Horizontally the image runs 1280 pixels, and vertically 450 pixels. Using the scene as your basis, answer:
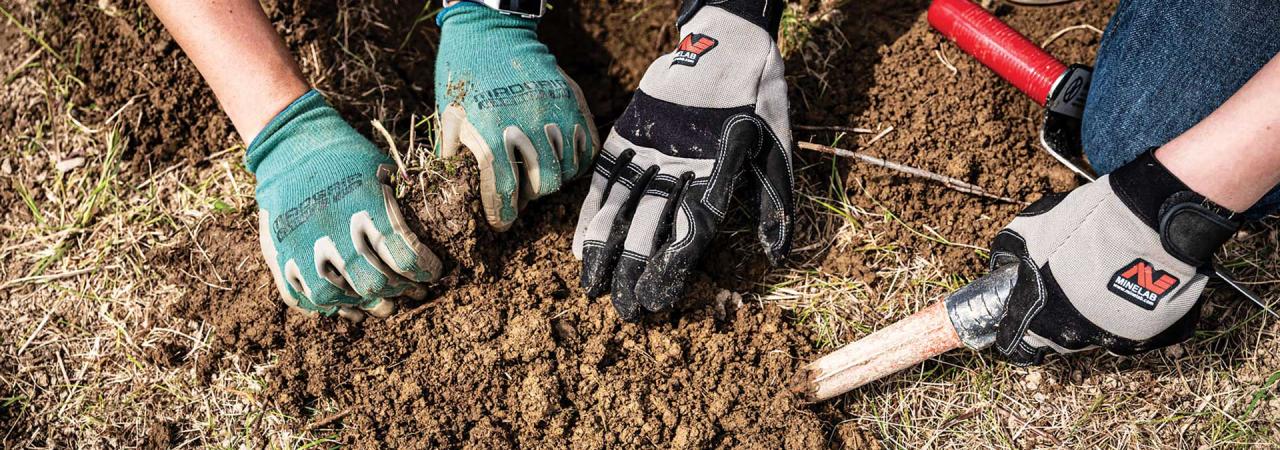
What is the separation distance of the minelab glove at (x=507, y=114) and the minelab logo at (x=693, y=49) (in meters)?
0.31

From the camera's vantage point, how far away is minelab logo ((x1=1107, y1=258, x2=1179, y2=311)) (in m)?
1.77

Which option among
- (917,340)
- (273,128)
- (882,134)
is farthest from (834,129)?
(273,128)

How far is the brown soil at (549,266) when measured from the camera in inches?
81.7

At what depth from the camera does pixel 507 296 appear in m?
2.16

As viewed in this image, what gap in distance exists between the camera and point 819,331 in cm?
224

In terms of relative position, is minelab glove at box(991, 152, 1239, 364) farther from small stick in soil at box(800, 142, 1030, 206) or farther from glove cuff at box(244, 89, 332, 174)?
glove cuff at box(244, 89, 332, 174)

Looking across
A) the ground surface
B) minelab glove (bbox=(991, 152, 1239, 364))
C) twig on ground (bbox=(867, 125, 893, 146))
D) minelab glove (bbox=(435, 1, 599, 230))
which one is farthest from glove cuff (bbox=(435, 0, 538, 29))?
minelab glove (bbox=(991, 152, 1239, 364))

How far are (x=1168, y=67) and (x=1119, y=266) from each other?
2.09 feet

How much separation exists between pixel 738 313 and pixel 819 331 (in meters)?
0.25

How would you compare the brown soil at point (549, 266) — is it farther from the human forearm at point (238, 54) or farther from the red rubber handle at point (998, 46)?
the human forearm at point (238, 54)

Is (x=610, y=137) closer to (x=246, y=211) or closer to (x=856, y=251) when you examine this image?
(x=856, y=251)

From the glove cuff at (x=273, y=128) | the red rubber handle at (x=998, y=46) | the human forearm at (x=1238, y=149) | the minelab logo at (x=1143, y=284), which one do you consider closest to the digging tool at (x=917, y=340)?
the minelab logo at (x=1143, y=284)

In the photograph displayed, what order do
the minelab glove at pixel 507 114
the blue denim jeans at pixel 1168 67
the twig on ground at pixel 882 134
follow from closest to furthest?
the blue denim jeans at pixel 1168 67
the minelab glove at pixel 507 114
the twig on ground at pixel 882 134

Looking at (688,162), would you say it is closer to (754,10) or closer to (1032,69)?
(754,10)
